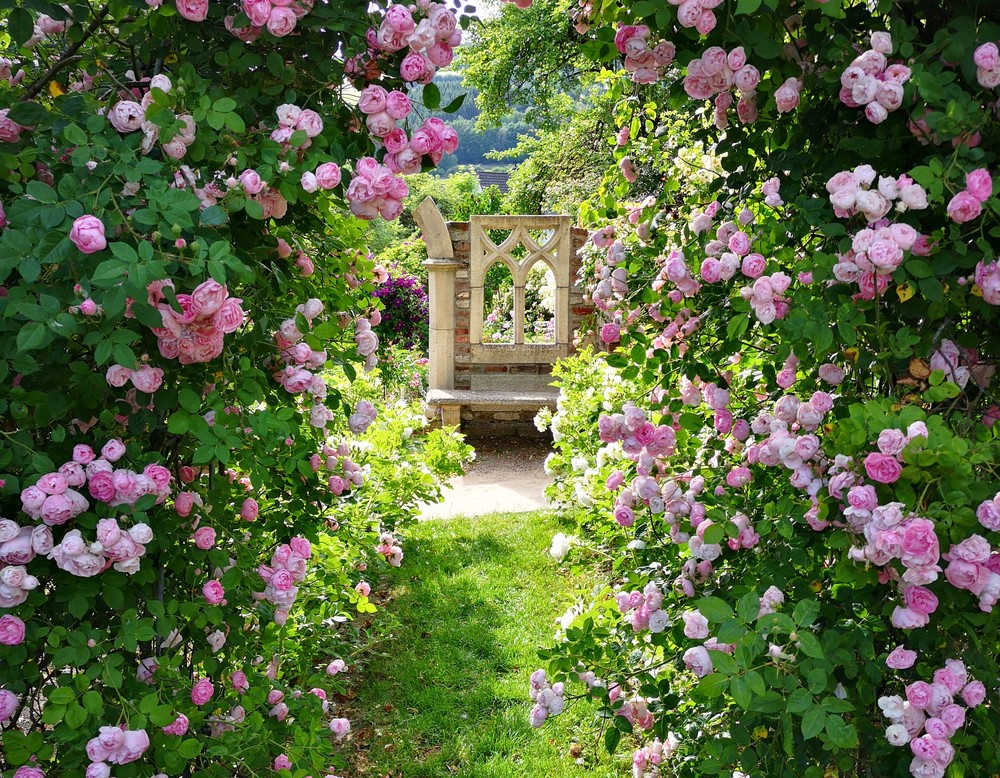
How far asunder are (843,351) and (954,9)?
66cm

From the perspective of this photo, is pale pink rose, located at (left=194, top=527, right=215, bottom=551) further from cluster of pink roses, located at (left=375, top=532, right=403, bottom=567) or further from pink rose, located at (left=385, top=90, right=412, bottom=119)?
cluster of pink roses, located at (left=375, top=532, right=403, bottom=567)

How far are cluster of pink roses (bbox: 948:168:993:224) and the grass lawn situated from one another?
217 cm

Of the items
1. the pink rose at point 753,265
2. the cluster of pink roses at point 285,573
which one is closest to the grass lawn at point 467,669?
the cluster of pink roses at point 285,573

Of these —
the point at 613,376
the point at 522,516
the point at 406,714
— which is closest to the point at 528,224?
the point at 522,516

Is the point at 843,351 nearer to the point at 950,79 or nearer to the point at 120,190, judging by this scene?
the point at 950,79

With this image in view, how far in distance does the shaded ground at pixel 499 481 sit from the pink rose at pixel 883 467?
398cm

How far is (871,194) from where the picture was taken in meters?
1.35

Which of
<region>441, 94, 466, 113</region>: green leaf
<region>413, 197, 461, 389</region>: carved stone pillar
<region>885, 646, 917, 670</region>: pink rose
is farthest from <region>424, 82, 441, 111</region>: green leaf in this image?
<region>413, 197, 461, 389</region>: carved stone pillar

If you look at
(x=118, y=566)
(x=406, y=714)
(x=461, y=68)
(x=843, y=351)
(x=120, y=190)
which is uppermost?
(x=461, y=68)

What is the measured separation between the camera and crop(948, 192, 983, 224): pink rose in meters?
1.29

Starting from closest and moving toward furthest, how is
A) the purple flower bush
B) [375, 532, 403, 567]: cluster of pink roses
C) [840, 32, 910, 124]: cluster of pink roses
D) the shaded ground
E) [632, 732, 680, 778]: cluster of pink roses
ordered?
1. [840, 32, 910, 124]: cluster of pink roses
2. [632, 732, 680, 778]: cluster of pink roses
3. [375, 532, 403, 567]: cluster of pink roses
4. the shaded ground
5. the purple flower bush

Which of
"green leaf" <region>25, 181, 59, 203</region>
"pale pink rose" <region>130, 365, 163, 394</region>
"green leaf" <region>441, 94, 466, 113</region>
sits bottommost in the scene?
"pale pink rose" <region>130, 365, 163, 394</region>

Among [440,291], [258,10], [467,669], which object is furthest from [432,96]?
[440,291]

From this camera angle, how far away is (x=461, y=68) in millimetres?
13039
